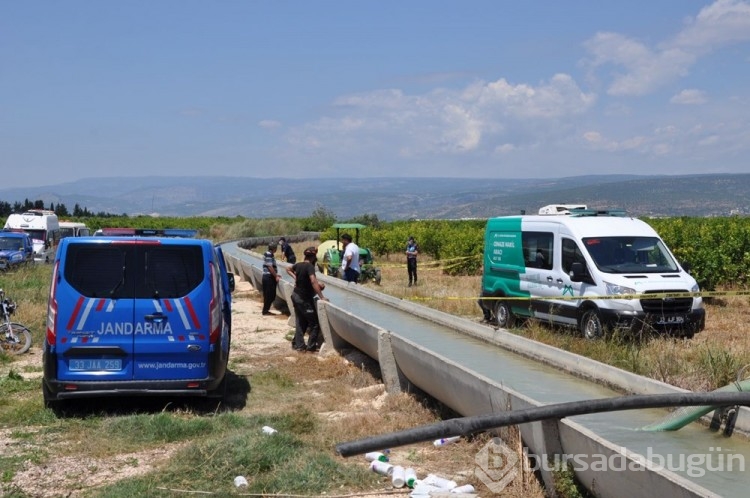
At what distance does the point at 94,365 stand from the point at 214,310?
140 centimetres

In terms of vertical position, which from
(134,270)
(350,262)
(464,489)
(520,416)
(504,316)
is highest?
(134,270)

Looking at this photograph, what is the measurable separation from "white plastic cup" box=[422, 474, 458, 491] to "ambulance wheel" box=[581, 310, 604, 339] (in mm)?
7617

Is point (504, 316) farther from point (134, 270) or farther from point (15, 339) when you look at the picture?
point (134, 270)

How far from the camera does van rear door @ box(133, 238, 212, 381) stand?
952 centimetres

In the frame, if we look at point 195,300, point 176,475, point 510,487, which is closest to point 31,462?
point 176,475

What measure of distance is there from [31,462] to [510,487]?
4118 millimetres

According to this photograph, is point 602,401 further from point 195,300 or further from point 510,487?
point 195,300

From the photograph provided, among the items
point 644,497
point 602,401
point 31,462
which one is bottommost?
point 31,462

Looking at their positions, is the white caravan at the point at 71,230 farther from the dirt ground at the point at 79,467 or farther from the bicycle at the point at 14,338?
the dirt ground at the point at 79,467

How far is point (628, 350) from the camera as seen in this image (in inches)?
404

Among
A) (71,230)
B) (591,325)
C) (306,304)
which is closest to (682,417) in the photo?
(591,325)

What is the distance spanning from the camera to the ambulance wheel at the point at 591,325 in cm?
1379

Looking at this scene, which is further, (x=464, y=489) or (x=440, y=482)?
(x=440, y=482)

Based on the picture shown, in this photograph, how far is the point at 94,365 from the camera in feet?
30.9
